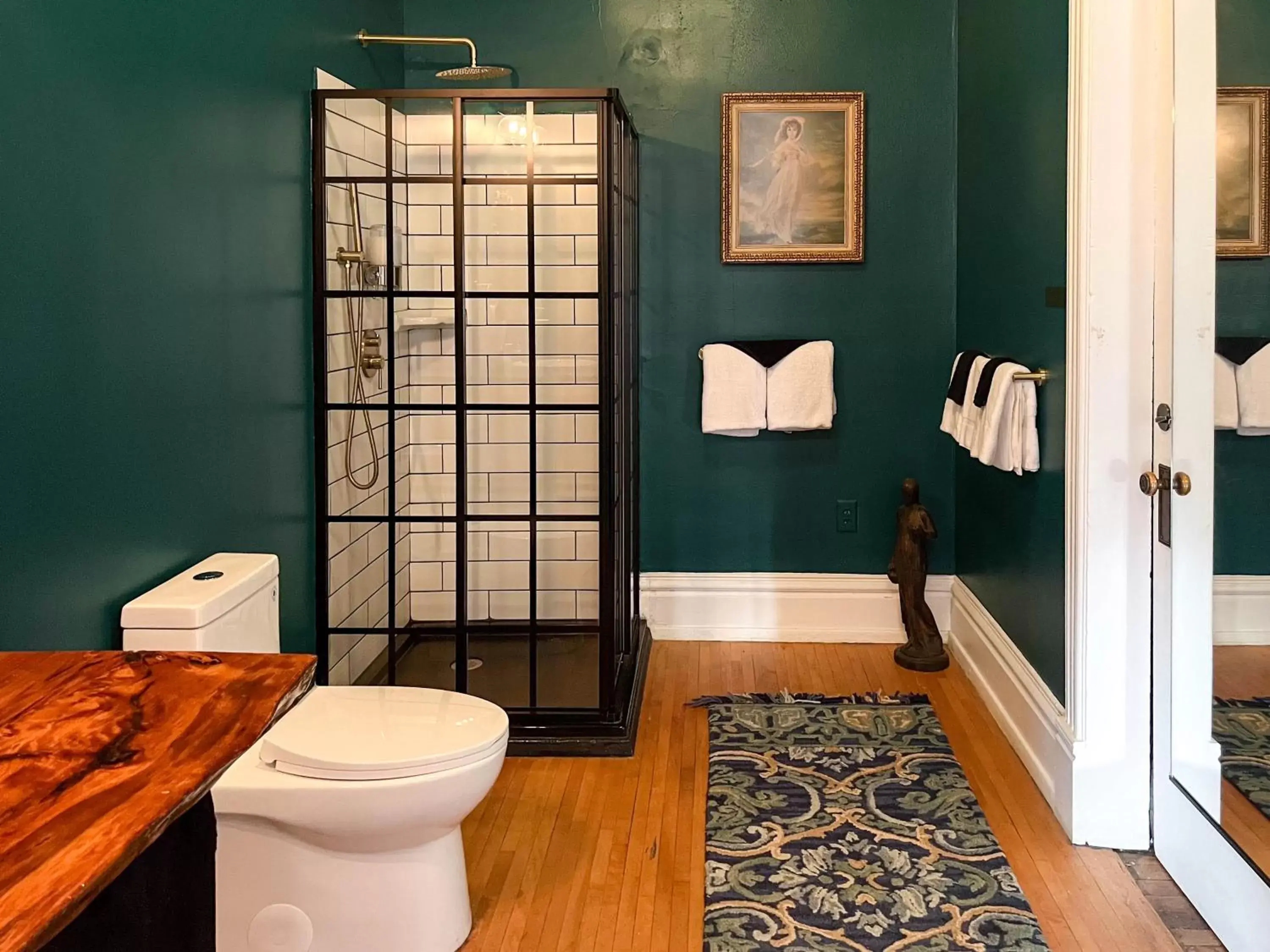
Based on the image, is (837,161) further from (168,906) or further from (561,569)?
(168,906)

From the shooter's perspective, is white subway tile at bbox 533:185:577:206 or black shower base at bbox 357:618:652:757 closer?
black shower base at bbox 357:618:652:757

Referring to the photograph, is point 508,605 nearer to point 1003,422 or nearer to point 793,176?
point 793,176

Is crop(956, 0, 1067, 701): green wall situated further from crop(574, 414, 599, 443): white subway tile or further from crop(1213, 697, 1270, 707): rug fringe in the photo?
crop(574, 414, 599, 443): white subway tile

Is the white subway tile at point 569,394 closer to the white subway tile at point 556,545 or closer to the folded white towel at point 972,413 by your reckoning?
the white subway tile at point 556,545

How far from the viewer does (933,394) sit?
4445 mm

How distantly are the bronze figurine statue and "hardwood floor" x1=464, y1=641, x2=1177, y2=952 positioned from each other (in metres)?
0.22

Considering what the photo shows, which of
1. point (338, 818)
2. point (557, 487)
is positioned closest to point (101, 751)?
point (338, 818)

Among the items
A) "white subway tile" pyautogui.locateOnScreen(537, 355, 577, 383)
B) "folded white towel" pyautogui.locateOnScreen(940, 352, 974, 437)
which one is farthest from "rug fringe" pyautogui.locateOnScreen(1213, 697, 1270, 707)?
"white subway tile" pyautogui.locateOnScreen(537, 355, 577, 383)

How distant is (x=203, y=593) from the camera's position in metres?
2.38

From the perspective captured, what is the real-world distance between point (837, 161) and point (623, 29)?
0.89 metres

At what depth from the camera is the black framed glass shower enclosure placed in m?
3.43

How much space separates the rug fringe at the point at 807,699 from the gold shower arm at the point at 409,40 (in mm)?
2150

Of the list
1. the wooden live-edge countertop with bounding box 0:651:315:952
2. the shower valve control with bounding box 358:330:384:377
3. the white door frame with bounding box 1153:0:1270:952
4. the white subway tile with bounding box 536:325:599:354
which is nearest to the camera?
the wooden live-edge countertop with bounding box 0:651:315:952

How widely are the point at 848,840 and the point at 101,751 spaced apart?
2.02 m
